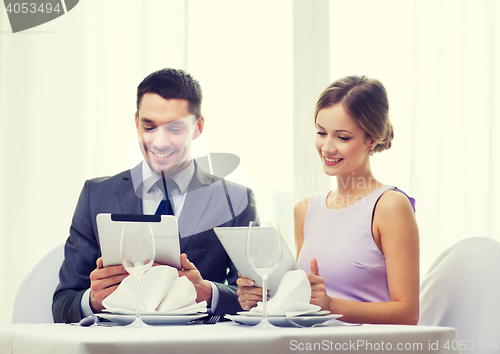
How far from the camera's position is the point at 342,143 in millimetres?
1594

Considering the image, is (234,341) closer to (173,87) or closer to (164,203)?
(164,203)

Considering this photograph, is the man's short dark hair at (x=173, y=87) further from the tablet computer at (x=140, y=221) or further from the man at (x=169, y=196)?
the tablet computer at (x=140, y=221)

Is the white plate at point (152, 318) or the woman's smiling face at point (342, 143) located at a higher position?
the woman's smiling face at point (342, 143)

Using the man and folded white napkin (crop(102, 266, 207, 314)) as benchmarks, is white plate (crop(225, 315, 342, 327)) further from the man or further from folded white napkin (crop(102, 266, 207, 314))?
the man

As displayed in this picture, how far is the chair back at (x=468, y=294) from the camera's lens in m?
1.20

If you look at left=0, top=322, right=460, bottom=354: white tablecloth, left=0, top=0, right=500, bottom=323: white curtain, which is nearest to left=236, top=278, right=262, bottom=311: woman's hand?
left=0, top=322, right=460, bottom=354: white tablecloth

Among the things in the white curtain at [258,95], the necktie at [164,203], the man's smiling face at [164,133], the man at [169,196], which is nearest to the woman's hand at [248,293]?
the man at [169,196]

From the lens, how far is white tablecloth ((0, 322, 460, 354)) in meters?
0.72

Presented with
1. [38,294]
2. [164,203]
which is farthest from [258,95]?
[38,294]

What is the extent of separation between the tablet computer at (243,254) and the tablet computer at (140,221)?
4.2 inches

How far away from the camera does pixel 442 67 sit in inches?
103

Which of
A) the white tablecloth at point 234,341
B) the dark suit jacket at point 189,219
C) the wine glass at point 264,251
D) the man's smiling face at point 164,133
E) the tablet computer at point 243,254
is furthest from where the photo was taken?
the man's smiling face at point 164,133

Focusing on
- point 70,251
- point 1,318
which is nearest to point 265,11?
point 70,251

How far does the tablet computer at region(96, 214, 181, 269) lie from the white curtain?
151 centimetres
